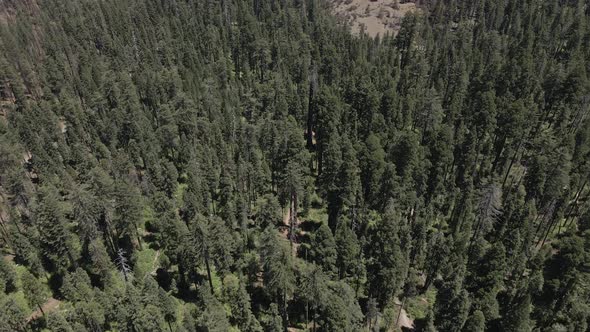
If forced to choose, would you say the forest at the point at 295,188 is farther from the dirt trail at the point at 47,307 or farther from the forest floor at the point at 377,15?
the forest floor at the point at 377,15

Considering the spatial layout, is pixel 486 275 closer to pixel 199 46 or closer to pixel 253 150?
pixel 253 150

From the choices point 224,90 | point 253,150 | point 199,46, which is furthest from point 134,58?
point 253,150

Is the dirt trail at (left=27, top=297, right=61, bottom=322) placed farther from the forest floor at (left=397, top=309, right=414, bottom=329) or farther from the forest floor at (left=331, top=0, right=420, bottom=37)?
the forest floor at (left=331, top=0, right=420, bottom=37)

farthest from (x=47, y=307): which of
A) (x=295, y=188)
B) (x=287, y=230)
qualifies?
(x=295, y=188)

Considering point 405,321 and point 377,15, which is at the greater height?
point 377,15

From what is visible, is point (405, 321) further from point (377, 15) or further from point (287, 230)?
point (377, 15)

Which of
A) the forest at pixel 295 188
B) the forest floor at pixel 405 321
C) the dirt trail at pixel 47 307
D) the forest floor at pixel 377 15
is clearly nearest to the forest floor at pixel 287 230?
the forest at pixel 295 188
